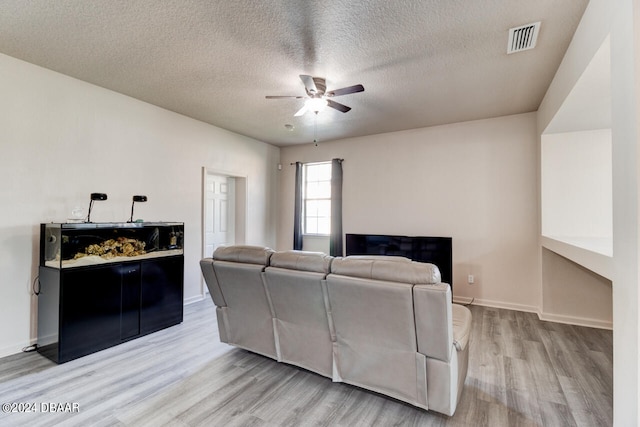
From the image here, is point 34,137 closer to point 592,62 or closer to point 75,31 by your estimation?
point 75,31

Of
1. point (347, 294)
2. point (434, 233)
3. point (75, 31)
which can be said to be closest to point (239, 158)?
point (75, 31)

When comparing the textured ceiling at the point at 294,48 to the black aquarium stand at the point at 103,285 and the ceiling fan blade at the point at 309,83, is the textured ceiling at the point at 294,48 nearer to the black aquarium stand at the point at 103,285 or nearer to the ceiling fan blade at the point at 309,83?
the ceiling fan blade at the point at 309,83

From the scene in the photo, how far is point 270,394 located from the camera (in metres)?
2.28

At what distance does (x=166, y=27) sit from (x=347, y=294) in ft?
8.20

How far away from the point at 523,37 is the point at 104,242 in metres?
4.43

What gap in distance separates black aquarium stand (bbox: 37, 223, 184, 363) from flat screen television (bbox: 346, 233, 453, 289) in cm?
279

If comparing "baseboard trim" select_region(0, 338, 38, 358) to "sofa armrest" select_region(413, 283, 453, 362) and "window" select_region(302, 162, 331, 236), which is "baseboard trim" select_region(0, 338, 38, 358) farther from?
"window" select_region(302, 162, 331, 236)

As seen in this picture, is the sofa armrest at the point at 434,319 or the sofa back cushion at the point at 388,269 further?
the sofa back cushion at the point at 388,269

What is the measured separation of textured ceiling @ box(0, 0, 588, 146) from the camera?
2199mm

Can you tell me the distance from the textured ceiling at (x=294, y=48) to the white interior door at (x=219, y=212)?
1.57 metres

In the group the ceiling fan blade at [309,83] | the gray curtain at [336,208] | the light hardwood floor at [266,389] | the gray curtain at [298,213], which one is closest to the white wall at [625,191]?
the light hardwood floor at [266,389]


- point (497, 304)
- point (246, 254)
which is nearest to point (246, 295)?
point (246, 254)

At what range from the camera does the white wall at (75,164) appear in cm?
289

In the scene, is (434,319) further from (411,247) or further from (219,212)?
(219,212)
